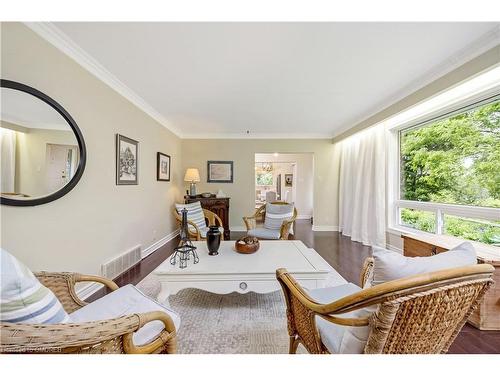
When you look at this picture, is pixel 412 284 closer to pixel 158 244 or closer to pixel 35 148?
pixel 35 148

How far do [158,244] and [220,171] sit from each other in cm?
224

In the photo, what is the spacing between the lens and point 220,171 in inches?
209

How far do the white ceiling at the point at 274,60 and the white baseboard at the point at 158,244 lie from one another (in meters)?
2.33

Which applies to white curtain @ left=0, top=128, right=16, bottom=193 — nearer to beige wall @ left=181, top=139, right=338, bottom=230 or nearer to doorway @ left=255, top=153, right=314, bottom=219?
beige wall @ left=181, top=139, right=338, bottom=230

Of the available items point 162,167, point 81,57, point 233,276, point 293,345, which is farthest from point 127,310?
point 162,167

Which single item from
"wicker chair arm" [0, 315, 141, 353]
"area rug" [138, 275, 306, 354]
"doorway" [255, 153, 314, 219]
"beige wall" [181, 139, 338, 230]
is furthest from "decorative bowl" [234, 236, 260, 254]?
"doorway" [255, 153, 314, 219]

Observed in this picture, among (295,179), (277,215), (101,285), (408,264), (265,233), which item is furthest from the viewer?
(295,179)

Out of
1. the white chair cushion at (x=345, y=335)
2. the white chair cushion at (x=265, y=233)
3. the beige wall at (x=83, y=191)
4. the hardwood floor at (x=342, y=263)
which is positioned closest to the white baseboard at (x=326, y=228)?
the hardwood floor at (x=342, y=263)
